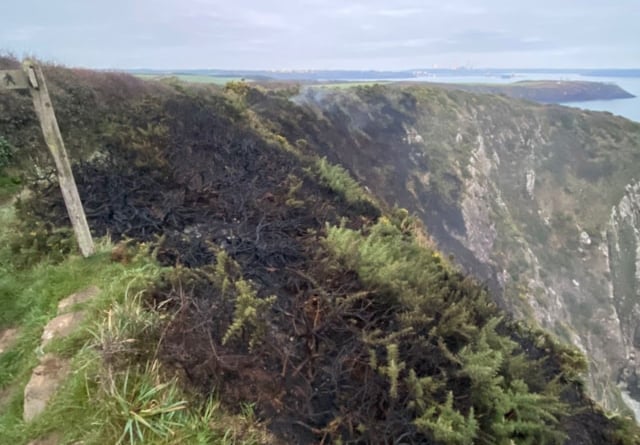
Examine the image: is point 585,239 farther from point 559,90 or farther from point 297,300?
point 559,90

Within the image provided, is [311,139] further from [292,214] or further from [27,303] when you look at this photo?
[27,303]

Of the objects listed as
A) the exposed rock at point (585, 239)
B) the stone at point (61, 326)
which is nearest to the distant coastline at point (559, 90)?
the exposed rock at point (585, 239)

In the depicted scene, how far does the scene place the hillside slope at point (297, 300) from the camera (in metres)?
4.07

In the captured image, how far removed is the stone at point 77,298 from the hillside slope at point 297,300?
622mm

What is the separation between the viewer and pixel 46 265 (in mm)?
5871

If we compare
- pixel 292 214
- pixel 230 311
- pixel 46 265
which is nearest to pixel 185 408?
pixel 230 311

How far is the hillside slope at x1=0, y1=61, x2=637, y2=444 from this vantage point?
13.4 ft

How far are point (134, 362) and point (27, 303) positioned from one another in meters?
2.37

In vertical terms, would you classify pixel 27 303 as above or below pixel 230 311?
below

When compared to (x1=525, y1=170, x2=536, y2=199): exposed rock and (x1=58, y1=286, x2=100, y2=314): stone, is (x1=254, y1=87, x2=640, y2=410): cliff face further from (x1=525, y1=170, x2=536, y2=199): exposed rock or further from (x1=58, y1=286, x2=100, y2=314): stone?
(x1=58, y1=286, x2=100, y2=314): stone

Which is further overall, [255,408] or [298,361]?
[298,361]

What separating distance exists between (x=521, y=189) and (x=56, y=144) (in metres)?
42.6

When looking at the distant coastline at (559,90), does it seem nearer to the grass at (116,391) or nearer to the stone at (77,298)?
the stone at (77,298)

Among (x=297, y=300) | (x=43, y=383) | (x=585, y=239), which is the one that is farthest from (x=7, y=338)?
(x=585, y=239)
